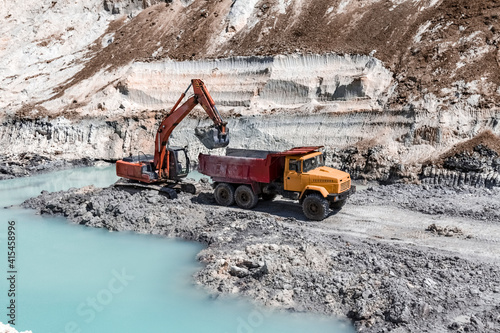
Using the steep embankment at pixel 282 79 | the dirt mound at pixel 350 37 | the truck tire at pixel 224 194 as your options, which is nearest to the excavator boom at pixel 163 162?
the truck tire at pixel 224 194

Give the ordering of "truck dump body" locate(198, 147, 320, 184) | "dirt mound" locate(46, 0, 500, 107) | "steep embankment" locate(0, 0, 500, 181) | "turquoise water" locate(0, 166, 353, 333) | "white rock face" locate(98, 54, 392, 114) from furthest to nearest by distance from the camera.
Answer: "white rock face" locate(98, 54, 392, 114), "dirt mound" locate(46, 0, 500, 107), "steep embankment" locate(0, 0, 500, 181), "truck dump body" locate(198, 147, 320, 184), "turquoise water" locate(0, 166, 353, 333)

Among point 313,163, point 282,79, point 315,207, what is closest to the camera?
point 315,207

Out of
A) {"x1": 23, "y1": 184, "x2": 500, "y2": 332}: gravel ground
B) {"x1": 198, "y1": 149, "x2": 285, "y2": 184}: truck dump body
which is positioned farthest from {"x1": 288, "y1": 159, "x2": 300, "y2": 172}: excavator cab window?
{"x1": 23, "y1": 184, "x2": 500, "y2": 332}: gravel ground

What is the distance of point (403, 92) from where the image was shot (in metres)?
20.3

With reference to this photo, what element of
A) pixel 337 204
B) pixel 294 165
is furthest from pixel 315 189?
pixel 337 204

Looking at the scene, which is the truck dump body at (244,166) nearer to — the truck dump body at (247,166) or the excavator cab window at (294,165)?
the truck dump body at (247,166)

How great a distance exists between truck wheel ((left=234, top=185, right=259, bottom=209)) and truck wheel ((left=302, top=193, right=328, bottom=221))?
1773mm

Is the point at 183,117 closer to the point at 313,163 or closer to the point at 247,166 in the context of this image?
the point at 247,166

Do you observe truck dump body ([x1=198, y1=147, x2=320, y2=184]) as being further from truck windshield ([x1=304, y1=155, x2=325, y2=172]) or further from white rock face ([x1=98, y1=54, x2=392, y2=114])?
white rock face ([x1=98, y1=54, x2=392, y2=114])

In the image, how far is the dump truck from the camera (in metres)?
11.6

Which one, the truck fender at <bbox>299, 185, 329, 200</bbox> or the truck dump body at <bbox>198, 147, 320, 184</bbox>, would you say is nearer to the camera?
the truck fender at <bbox>299, 185, 329, 200</bbox>

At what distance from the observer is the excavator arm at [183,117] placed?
42.7 ft

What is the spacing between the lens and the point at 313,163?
39.8 feet

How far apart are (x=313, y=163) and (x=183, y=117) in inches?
191
